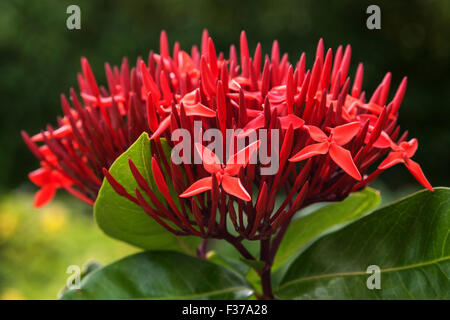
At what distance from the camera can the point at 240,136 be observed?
1.71 feet

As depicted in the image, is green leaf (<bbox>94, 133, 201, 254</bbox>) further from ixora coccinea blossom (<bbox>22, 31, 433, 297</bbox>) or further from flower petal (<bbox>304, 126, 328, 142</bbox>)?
flower petal (<bbox>304, 126, 328, 142</bbox>)

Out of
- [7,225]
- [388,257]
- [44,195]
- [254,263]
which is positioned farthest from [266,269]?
[7,225]

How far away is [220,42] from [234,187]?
4608 mm

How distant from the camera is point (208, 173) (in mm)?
538

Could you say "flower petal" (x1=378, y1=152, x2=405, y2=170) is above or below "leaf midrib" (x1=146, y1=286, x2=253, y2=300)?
above

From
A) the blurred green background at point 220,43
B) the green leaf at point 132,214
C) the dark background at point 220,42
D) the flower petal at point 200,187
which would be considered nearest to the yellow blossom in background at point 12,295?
the green leaf at point 132,214

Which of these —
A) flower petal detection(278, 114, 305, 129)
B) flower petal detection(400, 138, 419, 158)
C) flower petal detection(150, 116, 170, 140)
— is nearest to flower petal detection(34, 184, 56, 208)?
flower petal detection(150, 116, 170, 140)

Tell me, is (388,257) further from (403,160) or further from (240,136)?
(240,136)

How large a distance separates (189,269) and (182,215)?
0.16m

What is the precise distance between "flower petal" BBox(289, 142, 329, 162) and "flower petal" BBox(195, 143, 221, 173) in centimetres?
8

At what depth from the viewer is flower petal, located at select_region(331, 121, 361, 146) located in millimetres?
538

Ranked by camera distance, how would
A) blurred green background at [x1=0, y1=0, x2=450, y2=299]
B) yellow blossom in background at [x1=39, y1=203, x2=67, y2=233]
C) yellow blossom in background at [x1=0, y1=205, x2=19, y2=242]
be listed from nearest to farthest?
yellow blossom in background at [x1=0, y1=205, x2=19, y2=242] → yellow blossom in background at [x1=39, y1=203, x2=67, y2=233] → blurred green background at [x1=0, y1=0, x2=450, y2=299]

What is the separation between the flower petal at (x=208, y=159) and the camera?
1.66 ft
